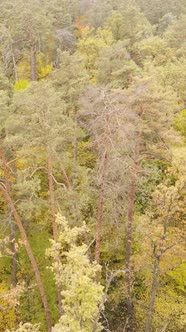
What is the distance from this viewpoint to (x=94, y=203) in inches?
906

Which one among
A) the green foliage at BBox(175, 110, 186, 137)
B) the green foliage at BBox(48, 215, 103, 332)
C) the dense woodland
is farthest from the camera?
the green foliage at BBox(175, 110, 186, 137)

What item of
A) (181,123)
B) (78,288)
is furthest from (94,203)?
(78,288)

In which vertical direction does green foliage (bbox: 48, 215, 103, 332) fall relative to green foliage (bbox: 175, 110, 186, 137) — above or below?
above

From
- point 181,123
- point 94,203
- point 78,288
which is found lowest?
point 94,203

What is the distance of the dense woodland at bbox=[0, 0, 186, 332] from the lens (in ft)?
50.3

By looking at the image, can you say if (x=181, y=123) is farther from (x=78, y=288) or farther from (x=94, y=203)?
(x=78, y=288)

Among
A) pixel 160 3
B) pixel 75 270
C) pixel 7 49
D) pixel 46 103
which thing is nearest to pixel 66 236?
pixel 75 270

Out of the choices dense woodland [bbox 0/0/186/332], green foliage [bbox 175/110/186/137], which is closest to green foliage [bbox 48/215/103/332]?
dense woodland [bbox 0/0/186/332]

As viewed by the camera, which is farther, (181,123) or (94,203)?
(181,123)

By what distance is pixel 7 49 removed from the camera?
128 feet

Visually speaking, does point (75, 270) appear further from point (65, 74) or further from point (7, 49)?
point (7, 49)

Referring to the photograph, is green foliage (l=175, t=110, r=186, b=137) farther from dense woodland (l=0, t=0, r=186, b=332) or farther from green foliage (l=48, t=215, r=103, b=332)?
green foliage (l=48, t=215, r=103, b=332)

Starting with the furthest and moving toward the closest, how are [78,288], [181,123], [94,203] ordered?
1. [181,123]
2. [94,203]
3. [78,288]

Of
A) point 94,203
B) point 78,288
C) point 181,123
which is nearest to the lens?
point 78,288
